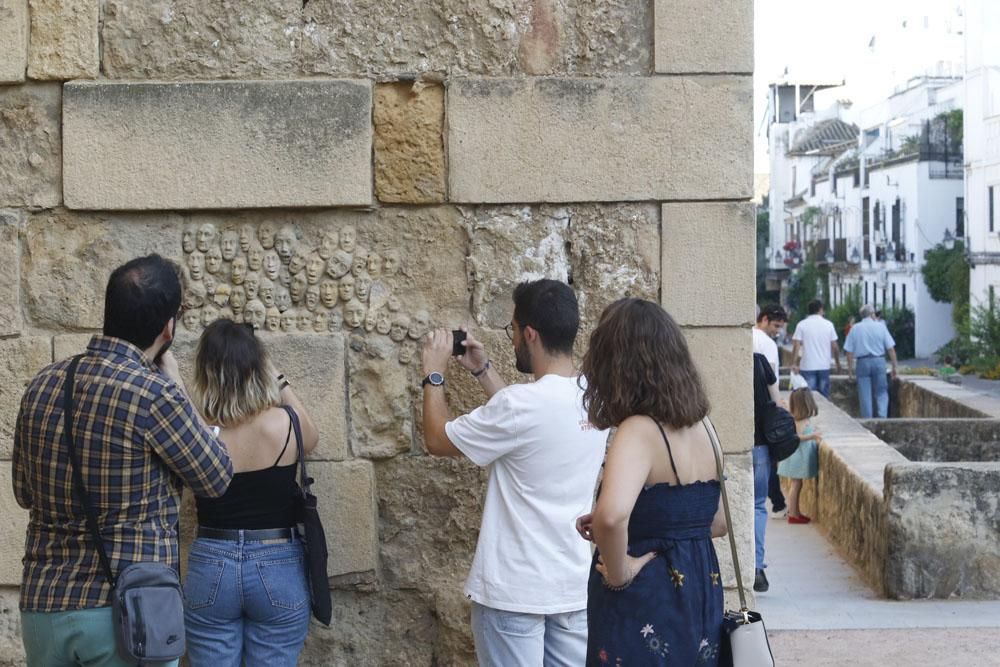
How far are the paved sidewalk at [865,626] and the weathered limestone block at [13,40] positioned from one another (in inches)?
140

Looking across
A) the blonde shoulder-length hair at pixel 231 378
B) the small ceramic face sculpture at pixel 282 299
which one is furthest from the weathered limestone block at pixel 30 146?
the blonde shoulder-length hair at pixel 231 378

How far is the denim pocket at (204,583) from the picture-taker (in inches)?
146

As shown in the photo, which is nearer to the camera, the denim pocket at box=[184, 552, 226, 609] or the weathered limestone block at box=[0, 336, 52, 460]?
the denim pocket at box=[184, 552, 226, 609]

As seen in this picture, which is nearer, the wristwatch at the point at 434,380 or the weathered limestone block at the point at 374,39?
the wristwatch at the point at 434,380

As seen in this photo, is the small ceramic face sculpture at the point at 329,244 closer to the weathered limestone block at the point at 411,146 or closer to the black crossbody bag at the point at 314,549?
the weathered limestone block at the point at 411,146

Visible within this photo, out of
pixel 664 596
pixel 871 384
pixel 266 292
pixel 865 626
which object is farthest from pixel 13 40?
pixel 871 384

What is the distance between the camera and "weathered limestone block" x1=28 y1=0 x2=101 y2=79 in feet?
15.1

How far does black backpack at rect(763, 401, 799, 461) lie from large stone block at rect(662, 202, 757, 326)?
8.33 ft

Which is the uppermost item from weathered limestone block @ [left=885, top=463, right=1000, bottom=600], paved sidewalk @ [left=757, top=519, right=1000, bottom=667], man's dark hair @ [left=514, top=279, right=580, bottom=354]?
man's dark hair @ [left=514, top=279, right=580, bottom=354]

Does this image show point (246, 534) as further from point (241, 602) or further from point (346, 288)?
point (346, 288)

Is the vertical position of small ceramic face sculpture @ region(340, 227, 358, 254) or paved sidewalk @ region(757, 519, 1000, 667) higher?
small ceramic face sculpture @ region(340, 227, 358, 254)

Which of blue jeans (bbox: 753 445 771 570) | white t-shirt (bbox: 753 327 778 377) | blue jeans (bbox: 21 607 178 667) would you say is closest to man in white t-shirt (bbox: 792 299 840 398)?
white t-shirt (bbox: 753 327 778 377)

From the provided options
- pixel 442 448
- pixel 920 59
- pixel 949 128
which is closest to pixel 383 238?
pixel 442 448

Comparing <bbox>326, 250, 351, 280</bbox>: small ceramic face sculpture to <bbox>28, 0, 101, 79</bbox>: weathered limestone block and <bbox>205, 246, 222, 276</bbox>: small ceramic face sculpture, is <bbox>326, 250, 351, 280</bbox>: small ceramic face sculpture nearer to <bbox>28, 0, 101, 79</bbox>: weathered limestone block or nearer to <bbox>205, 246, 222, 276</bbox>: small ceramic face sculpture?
<bbox>205, 246, 222, 276</bbox>: small ceramic face sculpture
